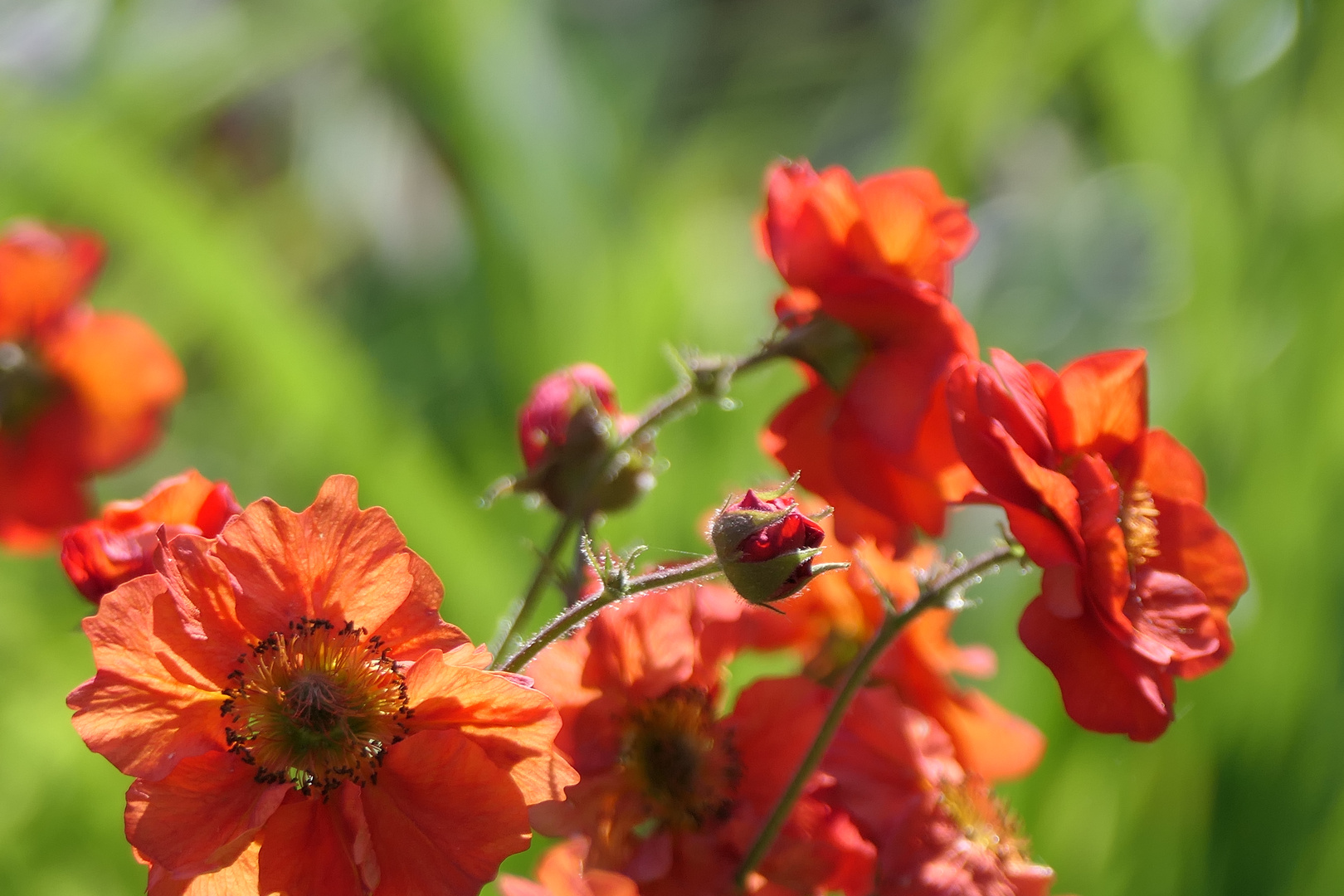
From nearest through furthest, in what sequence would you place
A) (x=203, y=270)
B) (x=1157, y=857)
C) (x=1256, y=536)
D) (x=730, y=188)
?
(x=1157, y=857)
(x=1256, y=536)
(x=203, y=270)
(x=730, y=188)

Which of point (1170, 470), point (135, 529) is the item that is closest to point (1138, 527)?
point (1170, 470)

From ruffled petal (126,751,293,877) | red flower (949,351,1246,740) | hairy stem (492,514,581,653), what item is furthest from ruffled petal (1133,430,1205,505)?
ruffled petal (126,751,293,877)

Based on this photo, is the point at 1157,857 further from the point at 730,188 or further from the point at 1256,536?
the point at 730,188

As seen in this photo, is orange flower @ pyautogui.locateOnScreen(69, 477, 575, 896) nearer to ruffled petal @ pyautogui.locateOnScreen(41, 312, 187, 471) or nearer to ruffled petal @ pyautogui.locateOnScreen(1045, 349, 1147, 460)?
ruffled petal @ pyautogui.locateOnScreen(1045, 349, 1147, 460)

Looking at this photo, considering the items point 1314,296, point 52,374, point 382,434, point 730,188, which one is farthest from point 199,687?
point 730,188

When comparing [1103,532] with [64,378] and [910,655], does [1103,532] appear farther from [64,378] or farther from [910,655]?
[64,378]
